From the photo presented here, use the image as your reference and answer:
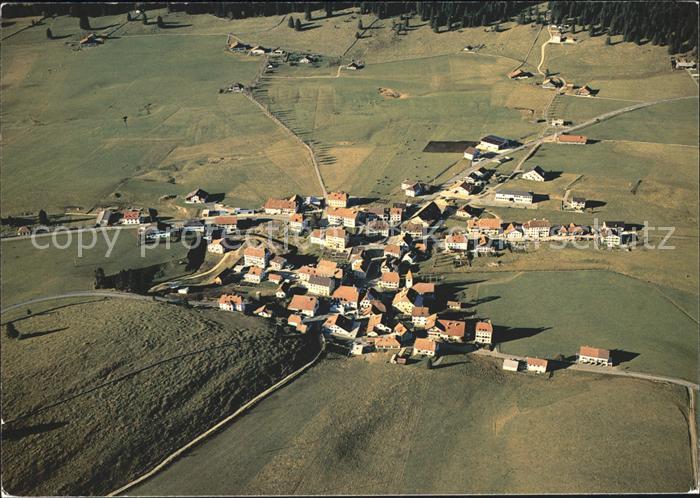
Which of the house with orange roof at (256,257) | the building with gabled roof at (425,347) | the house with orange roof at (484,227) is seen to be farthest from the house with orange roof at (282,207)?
the building with gabled roof at (425,347)

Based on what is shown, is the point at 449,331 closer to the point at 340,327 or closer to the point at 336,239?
the point at 340,327

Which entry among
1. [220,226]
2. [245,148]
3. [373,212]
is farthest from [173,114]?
[373,212]

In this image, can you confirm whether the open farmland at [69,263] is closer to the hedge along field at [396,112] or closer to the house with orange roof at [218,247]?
the house with orange roof at [218,247]

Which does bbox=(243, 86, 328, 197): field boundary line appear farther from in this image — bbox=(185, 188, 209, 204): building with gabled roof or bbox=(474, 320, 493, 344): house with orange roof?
bbox=(474, 320, 493, 344): house with orange roof

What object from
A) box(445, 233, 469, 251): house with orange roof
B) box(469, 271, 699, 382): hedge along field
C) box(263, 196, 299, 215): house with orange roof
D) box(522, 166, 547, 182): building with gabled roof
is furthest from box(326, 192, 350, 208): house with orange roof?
box(522, 166, 547, 182): building with gabled roof

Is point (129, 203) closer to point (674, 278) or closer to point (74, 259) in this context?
A: point (74, 259)
